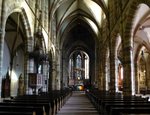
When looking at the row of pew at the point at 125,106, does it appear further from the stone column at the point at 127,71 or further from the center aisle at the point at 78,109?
the stone column at the point at 127,71

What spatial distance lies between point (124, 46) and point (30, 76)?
7147mm

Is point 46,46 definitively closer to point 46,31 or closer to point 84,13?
point 46,31

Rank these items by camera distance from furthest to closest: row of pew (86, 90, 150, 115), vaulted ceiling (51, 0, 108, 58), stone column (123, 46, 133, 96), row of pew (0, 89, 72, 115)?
vaulted ceiling (51, 0, 108, 58) < stone column (123, 46, 133, 96) < row of pew (86, 90, 150, 115) < row of pew (0, 89, 72, 115)

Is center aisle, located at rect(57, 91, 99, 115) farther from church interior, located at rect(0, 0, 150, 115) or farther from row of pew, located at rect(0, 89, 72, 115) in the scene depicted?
row of pew, located at rect(0, 89, 72, 115)

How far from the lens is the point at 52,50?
28.3m

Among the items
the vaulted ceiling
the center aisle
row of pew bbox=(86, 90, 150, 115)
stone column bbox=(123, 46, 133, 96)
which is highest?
the vaulted ceiling

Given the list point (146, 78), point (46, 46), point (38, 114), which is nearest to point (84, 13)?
point (46, 46)

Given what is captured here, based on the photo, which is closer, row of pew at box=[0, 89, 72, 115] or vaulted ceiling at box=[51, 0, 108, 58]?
row of pew at box=[0, 89, 72, 115]

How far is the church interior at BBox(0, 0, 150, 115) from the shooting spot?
9.42m

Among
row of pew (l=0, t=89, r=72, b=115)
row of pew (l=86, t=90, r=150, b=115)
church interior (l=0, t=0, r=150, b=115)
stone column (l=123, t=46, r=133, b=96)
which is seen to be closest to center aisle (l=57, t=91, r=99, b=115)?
church interior (l=0, t=0, r=150, b=115)

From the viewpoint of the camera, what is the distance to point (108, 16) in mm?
23531

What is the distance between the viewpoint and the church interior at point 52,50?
371 inches

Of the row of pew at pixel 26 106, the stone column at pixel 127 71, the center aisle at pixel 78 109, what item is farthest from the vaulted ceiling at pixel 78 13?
the row of pew at pixel 26 106

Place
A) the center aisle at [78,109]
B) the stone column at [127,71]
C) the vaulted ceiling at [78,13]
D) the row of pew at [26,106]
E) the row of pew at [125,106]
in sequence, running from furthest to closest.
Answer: the vaulted ceiling at [78,13] → the stone column at [127,71] → the center aisle at [78,109] → the row of pew at [125,106] → the row of pew at [26,106]
